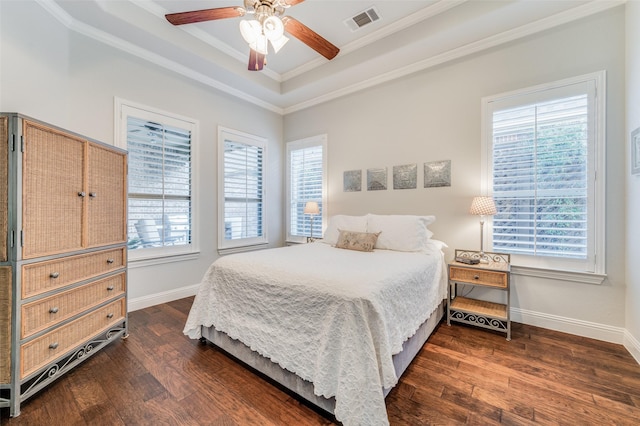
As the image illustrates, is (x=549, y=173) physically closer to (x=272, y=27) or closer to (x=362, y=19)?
(x=362, y=19)

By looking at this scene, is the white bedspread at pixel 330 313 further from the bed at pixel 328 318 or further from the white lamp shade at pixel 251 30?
the white lamp shade at pixel 251 30

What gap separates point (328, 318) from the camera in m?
1.46

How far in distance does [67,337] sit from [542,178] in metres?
4.21

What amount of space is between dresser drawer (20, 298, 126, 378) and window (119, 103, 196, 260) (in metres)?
0.85

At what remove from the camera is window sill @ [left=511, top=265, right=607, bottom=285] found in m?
2.28

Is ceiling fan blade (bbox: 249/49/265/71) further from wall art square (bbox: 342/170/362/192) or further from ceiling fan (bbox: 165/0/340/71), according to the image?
wall art square (bbox: 342/170/362/192)

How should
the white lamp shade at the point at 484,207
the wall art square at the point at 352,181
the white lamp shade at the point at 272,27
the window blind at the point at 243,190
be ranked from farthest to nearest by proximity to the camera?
1. the window blind at the point at 243,190
2. the wall art square at the point at 352,181
3. the white lamp shade at the point at 484,207
4. the white lamp shade at the point at 272,27

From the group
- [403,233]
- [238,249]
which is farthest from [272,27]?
[238,249]

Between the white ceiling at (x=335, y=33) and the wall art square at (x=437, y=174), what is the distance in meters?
1.22

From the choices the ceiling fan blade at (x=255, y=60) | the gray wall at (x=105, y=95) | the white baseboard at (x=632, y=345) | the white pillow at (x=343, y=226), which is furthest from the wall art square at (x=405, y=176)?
the gray wall at (x=105, y=95)

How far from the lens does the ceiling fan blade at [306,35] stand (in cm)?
204

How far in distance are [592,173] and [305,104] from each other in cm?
375

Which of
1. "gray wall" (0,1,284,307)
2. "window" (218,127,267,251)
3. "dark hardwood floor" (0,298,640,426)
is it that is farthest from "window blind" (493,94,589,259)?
"gray wall" (0,1,284,307)

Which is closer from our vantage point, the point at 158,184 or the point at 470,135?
the point at 470,135
